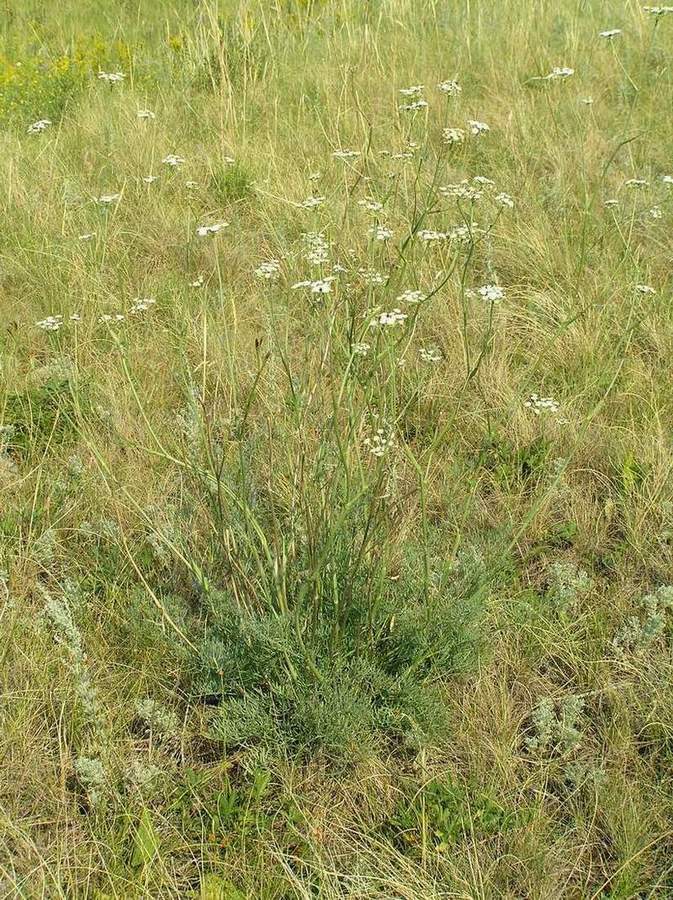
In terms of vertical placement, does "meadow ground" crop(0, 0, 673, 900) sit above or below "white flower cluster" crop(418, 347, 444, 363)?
below

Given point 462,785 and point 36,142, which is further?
point 36,142

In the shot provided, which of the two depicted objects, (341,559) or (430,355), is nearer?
(341,559)

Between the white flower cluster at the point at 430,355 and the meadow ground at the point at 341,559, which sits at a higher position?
the white flower cluster at the point at 430,355

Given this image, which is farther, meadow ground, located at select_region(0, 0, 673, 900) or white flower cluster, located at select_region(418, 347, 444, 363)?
white flower cluster, located at select_region(418, 347, 444, 363)

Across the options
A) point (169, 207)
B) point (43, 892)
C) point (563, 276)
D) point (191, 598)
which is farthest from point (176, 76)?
point (43, 892)

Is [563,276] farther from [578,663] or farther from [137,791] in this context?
[137,791]

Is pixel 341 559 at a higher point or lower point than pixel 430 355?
lower

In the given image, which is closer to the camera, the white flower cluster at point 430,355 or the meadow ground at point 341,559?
the meadow ground at point 341,559

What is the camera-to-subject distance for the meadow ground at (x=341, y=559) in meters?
1.79

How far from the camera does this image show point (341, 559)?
6.80 feet

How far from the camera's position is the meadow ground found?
1.79 metres

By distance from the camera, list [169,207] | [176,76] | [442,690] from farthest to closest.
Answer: [176,76] < [169,207] < [442,690]

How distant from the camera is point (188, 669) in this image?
2084mm

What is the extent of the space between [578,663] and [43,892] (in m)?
1.37
